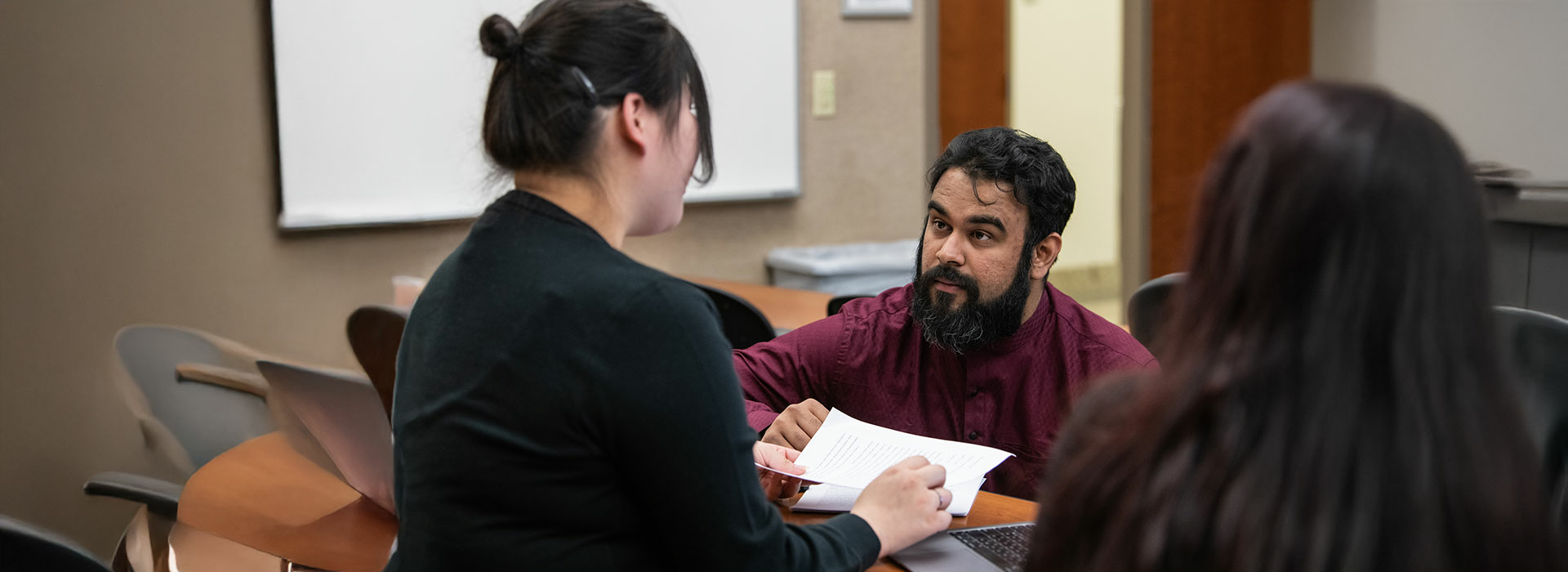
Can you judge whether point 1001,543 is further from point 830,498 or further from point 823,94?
point 823,94

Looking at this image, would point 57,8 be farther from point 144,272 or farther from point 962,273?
point 962,273

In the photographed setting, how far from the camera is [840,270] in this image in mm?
3713

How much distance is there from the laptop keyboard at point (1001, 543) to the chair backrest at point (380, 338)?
128cm

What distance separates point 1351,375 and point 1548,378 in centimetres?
102

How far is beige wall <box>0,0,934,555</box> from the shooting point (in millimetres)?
2863

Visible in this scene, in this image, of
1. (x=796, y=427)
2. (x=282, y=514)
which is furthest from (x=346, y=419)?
(x=796, y=427)

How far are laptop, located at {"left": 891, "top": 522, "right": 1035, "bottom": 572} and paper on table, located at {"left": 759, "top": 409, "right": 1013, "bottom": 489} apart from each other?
8 centimetres

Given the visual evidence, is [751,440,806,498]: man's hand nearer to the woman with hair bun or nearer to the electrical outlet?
the woman with hair bun

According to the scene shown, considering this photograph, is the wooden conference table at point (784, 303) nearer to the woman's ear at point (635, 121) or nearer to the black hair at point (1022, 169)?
the black hair at point (1022, 169)

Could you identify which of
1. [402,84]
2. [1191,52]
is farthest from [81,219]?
[1191,52]

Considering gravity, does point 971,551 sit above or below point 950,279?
below

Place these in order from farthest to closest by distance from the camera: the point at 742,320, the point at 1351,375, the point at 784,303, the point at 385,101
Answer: the point at 385,101, the point at 784,303, the point at 742,320, the point at 1351,375

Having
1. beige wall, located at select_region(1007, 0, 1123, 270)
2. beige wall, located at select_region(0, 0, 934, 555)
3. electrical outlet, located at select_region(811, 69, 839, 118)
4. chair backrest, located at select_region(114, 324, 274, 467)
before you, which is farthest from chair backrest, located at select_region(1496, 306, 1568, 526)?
beige wall, located at select_region(1007, 0, 1123, 270)

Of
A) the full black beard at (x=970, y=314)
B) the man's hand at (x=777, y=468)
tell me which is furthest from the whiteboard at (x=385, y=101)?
the man's hand at (x=777, y=468)
